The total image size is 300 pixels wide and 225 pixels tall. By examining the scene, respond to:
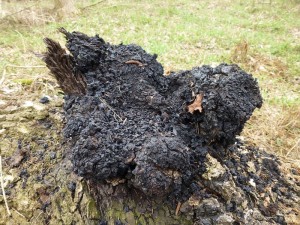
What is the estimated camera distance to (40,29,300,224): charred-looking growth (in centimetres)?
115

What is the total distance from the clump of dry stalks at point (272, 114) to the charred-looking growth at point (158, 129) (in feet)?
2.73

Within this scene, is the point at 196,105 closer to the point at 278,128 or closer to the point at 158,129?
the point at 158,129

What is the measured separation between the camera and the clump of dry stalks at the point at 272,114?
9.36ft

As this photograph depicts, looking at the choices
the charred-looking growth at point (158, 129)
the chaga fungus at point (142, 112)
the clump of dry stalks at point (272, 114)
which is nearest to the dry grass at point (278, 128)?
the clump of dry stalks at point (272, 114)

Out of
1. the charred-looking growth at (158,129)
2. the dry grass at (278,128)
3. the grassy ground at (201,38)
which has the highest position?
the charred-looking growth at (158,129)

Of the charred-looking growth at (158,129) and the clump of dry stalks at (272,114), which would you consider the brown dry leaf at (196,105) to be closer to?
the charred-looking growth at (158,129)

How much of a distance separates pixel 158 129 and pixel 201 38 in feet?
20.3

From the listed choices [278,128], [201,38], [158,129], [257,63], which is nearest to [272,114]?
[278,128]

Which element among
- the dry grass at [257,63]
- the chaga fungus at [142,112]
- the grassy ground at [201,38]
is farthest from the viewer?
the dry grass at [257,63]

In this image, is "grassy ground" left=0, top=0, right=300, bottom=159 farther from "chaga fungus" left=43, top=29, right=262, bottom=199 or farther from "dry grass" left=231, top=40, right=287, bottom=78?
"chaga fungus" left=43, top=29, right=262, bottom=199

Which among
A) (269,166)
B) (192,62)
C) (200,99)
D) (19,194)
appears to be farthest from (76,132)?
(192,62)

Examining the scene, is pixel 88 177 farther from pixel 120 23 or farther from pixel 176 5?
pixel 176 5

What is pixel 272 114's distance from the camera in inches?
148

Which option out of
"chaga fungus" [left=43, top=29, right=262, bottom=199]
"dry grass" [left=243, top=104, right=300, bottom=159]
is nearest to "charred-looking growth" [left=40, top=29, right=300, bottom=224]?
"chaga fungus" [left=43, top=29, right=262, bottom=199]
